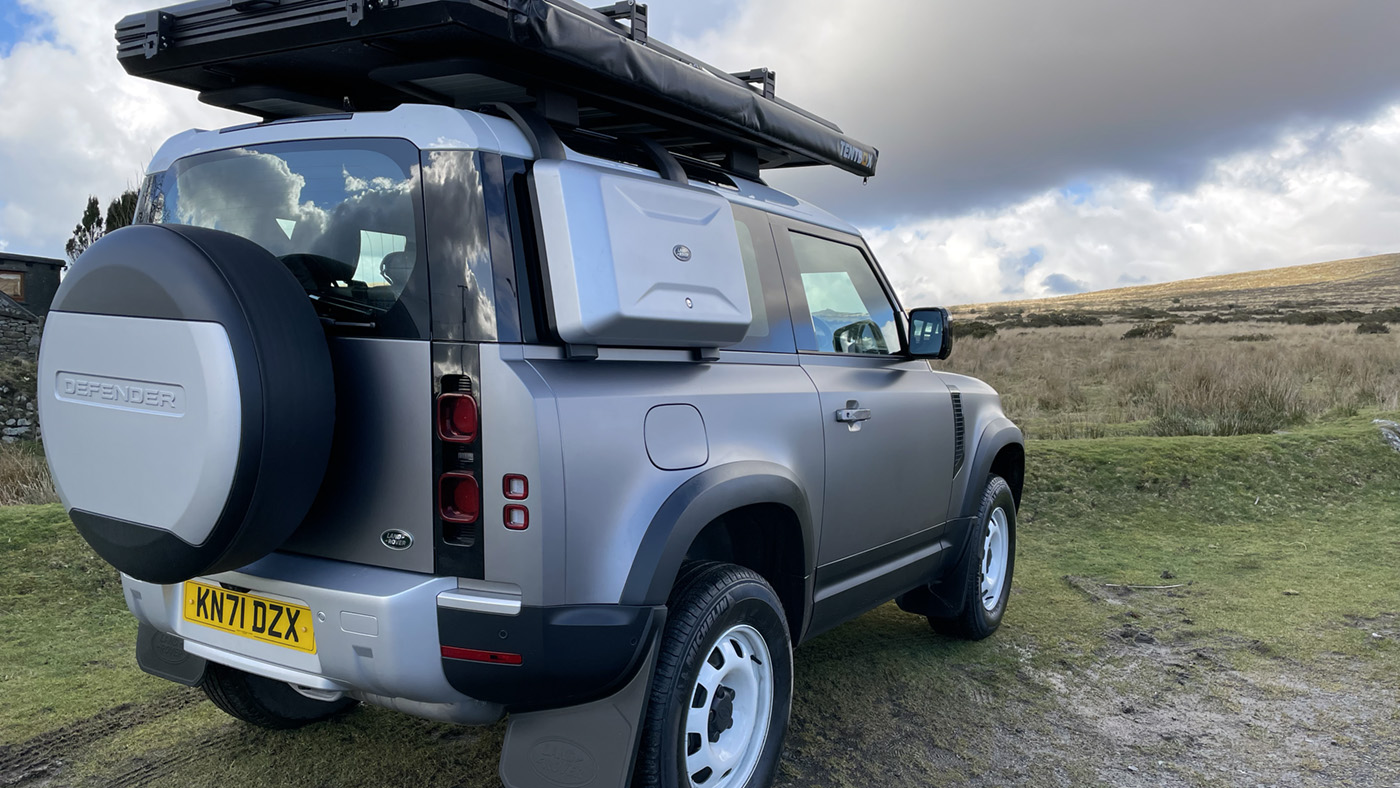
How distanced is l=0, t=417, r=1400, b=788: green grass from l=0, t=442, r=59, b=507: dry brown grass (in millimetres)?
2304

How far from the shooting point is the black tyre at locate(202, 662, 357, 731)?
308 cm

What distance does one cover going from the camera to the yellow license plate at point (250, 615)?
237 centimetres

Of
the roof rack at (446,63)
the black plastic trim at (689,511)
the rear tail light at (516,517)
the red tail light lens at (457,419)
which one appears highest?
the roof rack at (446,63)

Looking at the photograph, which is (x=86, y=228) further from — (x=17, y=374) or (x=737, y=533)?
(x=737, y=533)

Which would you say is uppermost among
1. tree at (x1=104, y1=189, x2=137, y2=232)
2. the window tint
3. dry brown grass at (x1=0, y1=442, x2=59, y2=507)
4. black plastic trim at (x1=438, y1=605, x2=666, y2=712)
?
tree at (x1=104, y1=189, x2=137, y2=232)

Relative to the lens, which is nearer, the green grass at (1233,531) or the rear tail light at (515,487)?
the rear tail light at (515,487)

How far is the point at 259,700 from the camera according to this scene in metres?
3.19

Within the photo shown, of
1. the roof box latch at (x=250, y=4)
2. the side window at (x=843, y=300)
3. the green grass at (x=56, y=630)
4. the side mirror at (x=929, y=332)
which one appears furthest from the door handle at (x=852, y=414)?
the green grass at (x=56, y=630)

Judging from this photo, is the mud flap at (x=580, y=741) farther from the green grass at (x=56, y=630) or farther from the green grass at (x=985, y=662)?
the green grass at (x=56, y=630)

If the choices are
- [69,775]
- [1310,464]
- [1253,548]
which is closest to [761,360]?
[69,775]

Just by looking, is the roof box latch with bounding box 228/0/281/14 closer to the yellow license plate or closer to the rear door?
the yellow license plate

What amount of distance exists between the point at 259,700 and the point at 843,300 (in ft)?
8.43

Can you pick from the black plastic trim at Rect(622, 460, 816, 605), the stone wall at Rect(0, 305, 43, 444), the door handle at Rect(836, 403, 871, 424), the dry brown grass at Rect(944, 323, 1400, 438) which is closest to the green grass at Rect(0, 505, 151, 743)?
the black plastic trim at Rect(622, 460, 816, 605)

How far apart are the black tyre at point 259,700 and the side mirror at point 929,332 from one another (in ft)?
9.01
